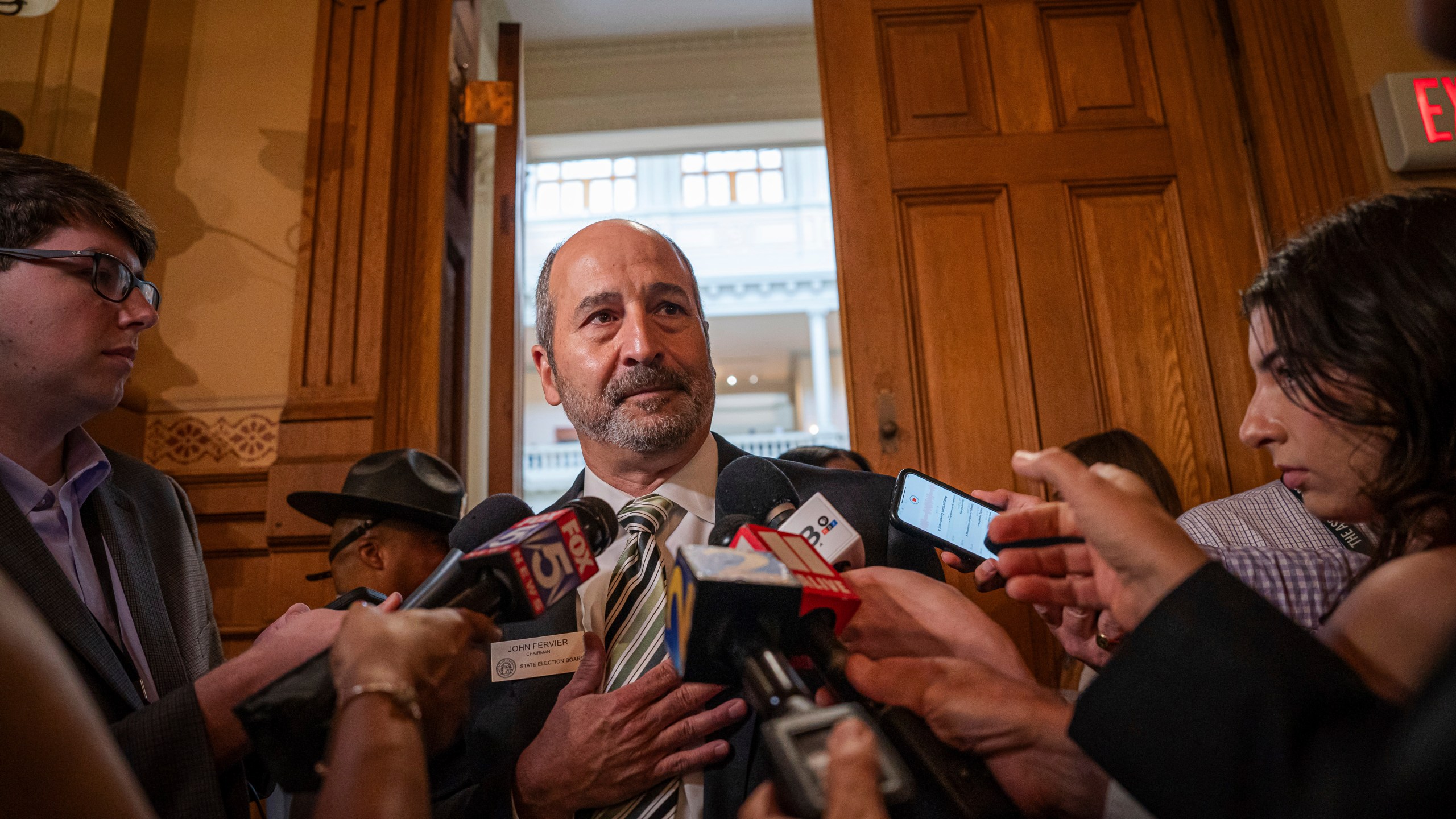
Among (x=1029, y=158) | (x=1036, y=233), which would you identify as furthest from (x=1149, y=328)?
(x=1029, y=158)

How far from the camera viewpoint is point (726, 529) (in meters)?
1.09

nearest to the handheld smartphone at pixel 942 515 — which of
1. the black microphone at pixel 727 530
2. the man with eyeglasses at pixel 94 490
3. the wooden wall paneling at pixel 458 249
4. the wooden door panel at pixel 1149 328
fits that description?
the black microphone at pixel 727 530

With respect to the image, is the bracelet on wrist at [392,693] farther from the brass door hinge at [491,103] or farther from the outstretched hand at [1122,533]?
the brass door hinge at [491,103]

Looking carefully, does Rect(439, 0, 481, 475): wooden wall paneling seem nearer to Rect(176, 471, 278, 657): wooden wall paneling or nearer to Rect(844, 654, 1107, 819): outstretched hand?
Rect(176, 471, 278, 657): wooden wall paneling

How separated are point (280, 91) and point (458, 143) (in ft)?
2.22

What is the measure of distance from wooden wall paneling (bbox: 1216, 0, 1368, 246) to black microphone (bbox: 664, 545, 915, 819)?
282 cm

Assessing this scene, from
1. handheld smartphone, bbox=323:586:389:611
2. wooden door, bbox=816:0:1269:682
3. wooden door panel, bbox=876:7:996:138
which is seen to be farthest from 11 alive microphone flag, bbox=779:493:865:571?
wooden door panel, bbox=876:7:996:138

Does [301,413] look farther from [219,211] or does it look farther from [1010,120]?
[1010,120]

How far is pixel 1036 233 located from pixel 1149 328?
0.50 metres

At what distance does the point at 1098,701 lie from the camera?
0.74 m

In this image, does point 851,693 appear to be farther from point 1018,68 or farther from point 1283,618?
point 1018,68

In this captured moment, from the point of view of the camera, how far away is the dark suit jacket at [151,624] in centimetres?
116

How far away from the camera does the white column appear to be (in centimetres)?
1642

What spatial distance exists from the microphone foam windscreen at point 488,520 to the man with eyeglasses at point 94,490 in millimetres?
257
